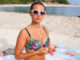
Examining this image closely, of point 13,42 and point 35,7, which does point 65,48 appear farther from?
point 35,7

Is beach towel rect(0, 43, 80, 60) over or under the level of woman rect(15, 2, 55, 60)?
under

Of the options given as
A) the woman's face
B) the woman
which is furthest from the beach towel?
the woman's face

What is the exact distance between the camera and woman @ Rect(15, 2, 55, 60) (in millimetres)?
2852

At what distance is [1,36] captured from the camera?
7.60m

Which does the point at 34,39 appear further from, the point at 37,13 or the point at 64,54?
the point at 64,54

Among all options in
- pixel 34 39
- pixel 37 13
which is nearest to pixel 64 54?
pixel 34 39

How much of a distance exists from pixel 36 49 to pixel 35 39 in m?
0.17

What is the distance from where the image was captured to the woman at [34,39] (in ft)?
9.36

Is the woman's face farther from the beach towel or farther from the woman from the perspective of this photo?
the beach towel

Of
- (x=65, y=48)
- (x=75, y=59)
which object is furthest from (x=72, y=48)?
(x=75, y=59)

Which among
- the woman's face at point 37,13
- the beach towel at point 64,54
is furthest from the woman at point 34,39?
the beach towel at point 64,54

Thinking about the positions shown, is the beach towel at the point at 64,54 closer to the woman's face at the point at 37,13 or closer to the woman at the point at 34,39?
the woman at the point at 34,39

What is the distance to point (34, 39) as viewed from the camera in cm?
296

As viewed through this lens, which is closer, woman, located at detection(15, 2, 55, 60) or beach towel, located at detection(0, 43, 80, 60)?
woman, located at detection(15, 2, 55, 60)
